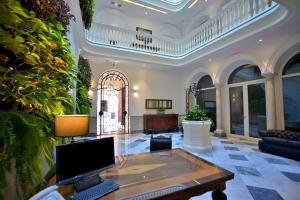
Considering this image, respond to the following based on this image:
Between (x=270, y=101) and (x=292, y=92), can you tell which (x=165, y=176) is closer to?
(x=270, y=101)

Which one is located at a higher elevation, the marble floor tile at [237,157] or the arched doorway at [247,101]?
the arched doorway at [247,101]

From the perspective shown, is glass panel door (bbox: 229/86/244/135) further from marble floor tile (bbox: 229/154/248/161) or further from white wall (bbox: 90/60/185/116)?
white wall (bbox: 90/60/185/116)

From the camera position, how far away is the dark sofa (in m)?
3.96

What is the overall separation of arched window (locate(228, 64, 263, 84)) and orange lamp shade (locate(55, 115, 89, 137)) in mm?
6374

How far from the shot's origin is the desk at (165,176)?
1.32 m

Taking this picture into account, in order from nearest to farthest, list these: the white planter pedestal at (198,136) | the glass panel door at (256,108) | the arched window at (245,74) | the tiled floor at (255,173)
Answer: the tiled floor at (255,173)
the white planter pedestal at (198,136)
the glass panel door at (256,108)
the arched window at (245,74)

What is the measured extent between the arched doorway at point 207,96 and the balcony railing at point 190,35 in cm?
187

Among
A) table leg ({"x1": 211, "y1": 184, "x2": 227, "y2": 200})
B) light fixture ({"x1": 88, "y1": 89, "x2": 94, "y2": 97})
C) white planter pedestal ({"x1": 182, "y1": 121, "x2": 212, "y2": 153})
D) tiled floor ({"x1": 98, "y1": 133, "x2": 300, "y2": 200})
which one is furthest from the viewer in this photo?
light fixture ({"x1": 88, "y1": 89, "x2": 94, "y2": 97})

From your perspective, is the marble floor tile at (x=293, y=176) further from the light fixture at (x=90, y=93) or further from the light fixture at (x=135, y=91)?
the light fixture at (x=90, y=93)

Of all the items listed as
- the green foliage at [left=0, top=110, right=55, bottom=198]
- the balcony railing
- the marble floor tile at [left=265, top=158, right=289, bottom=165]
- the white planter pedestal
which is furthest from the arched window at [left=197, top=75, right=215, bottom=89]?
the green foliage at [left=0, top=110, right=55, bottom=198]

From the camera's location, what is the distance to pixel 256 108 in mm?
5887

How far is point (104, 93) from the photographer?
774 centimetres

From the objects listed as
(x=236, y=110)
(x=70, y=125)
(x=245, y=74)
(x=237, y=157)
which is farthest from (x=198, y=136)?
(x=70, y=125)

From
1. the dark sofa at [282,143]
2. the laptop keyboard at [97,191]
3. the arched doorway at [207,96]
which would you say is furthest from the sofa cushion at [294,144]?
the laptop keyboard at [97,191]
